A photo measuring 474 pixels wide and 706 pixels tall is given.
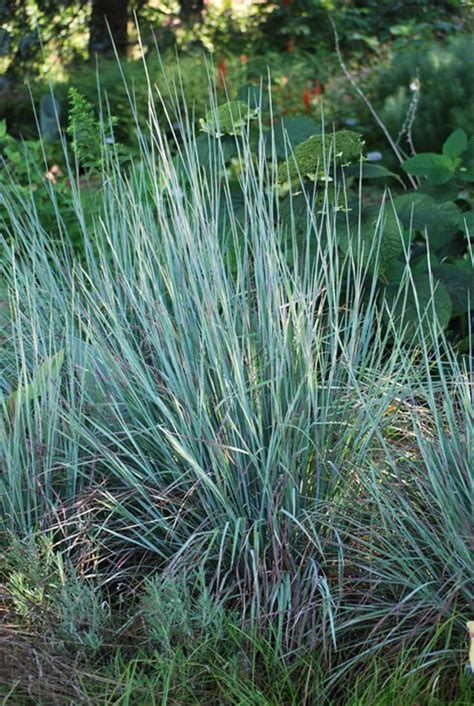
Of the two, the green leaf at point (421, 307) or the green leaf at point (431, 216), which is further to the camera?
the green leaf at point (431, 216)

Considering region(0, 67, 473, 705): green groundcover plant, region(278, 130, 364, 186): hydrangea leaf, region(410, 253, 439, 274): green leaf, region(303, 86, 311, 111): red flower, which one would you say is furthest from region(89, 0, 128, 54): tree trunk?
region(0, 67, 473, 705): green groundcover plant

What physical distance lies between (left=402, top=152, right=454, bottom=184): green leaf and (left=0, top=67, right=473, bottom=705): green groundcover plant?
1242mm

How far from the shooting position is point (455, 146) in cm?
364

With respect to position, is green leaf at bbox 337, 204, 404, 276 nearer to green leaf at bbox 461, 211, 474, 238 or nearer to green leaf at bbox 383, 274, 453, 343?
green leaf at bbox 383, 274, 453, 343

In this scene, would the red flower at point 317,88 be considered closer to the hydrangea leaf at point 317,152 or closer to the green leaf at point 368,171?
the green leaf at point 368,171

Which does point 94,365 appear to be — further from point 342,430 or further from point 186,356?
point 342,430

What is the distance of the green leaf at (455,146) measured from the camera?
364 cm

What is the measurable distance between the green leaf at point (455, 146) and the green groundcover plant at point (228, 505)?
1.32 metres

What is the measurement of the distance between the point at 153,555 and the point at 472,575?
0.78m

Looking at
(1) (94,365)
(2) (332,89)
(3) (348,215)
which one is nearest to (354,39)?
(2) (332,89)

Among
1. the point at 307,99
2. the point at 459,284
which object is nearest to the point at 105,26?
the point at 307,99

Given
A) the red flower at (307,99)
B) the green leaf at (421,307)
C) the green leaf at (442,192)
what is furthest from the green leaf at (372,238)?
the red flower at (307,99)

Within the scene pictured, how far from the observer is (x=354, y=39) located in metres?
9.12

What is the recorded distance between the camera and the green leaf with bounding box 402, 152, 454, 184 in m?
3.63
